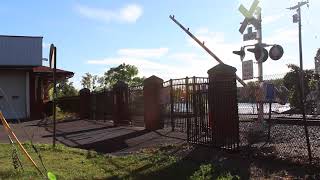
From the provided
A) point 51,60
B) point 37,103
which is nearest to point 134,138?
point 51,60

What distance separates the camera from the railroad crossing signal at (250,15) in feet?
60.0

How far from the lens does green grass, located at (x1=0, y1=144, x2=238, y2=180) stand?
33.0 feet

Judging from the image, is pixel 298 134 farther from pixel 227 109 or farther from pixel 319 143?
pixel 227 109

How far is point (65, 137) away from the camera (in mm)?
19766

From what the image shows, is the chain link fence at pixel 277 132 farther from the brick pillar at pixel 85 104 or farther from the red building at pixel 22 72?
the red building at pixel 22 72

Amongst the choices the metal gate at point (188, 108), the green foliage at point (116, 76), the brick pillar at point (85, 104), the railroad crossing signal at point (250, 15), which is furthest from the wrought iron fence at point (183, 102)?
the green foliage at point (116, 76)

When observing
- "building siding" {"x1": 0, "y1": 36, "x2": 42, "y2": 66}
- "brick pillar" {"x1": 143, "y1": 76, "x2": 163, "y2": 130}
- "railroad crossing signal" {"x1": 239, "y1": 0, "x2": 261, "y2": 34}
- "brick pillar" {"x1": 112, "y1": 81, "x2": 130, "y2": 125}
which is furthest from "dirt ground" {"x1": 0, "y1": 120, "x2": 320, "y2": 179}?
"building siding" {"x1": 0, "y1": 36, "x2": 42, "y2": 66}

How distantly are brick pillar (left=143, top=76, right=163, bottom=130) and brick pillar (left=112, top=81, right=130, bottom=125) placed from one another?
326cm

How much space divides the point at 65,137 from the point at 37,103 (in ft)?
62.7

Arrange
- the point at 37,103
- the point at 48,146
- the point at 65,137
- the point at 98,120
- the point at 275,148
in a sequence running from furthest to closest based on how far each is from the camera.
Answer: the point at 37,103 → the point at 98,120 → the point at 65,137 → the point at 48,146 → the point at 275,148

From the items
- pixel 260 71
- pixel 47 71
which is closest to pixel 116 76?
pixel 47 71

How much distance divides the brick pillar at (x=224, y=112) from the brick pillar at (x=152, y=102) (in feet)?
22.1

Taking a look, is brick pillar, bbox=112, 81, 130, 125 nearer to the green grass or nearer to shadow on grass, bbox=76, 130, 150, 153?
shadow on grass, bbox=76, 130, 150, 153

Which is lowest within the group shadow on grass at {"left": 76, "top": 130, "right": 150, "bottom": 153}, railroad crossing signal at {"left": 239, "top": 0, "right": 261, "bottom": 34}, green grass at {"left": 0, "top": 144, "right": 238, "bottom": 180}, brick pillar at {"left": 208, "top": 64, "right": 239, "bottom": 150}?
green grass at {"left": 0, "top": 144, "right": 238, "bottom": 180}
